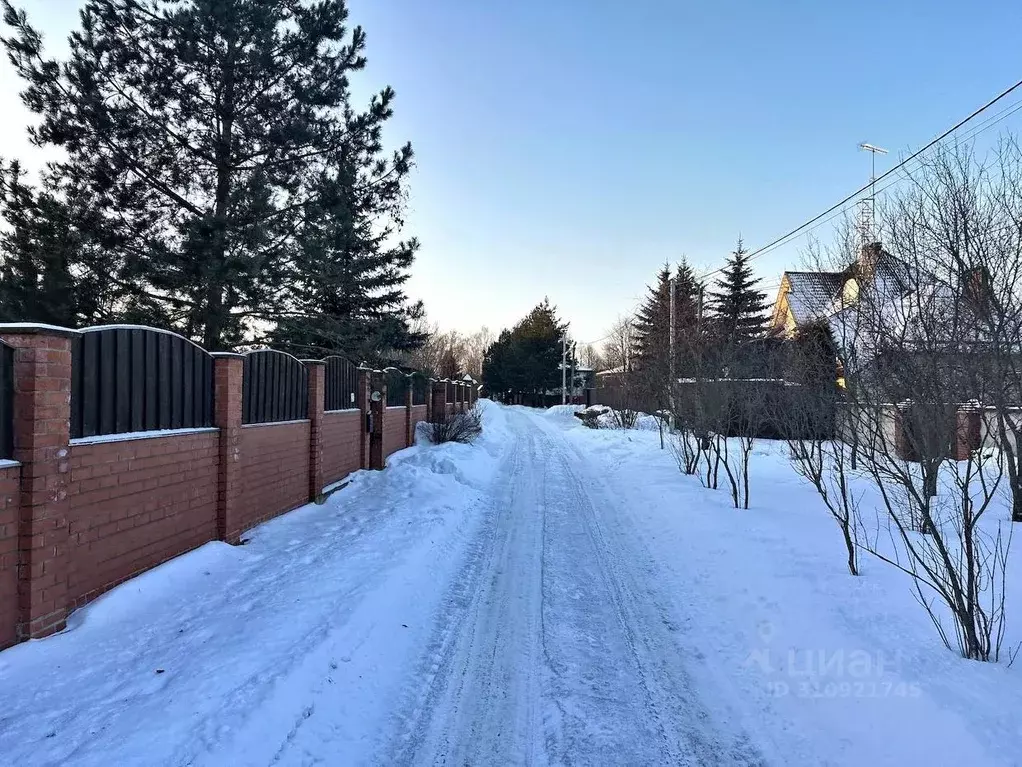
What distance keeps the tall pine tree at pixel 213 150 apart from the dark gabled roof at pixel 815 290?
7702 millimetres

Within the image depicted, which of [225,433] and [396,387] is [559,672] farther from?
[396,387]

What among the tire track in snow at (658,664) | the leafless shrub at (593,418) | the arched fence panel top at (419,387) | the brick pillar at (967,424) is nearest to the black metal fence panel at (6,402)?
the tire track in snow at (658,664)

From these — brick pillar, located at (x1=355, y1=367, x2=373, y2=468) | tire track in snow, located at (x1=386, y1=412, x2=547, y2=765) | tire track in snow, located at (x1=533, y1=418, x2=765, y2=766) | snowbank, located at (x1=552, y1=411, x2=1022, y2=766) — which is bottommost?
tire track in snow, located at (x1=533, y1=418, x2=765, y2=766)

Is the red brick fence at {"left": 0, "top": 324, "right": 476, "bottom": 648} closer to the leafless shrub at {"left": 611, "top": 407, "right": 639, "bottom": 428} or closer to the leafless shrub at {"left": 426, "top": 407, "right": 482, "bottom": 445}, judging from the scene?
the leafless shrub at {"left": 426, "top": 407, "right": 482, "bottom": 445}

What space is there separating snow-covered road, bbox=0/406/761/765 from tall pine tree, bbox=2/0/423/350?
225 inches

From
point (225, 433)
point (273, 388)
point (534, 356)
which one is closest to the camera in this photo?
point (225, 433)

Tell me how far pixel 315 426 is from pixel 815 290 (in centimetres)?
741

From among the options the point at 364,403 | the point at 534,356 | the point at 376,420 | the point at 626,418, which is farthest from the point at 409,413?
the point at 534,356

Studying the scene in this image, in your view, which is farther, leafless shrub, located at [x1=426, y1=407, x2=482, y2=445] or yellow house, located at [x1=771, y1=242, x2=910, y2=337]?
leafless shrub, located at [x1=426, y1=407, x2=482, y2=445]

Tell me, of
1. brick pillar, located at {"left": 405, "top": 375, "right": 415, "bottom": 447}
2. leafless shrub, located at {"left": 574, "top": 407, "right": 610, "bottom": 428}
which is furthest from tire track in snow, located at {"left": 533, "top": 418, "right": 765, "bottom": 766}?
leafless shrub, located at {"left": 574, "top": 407, "right": 610, "bottom": 428}

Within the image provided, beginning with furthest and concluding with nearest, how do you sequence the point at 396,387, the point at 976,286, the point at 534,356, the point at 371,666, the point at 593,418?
1. the point at 534,356
2. the point at 593,418
3. the point at 396,387
4. the point at 976,286
5. the point at 371,666

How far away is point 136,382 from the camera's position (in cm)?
477

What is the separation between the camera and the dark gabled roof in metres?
7.23

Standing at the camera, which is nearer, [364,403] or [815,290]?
[815,290]
